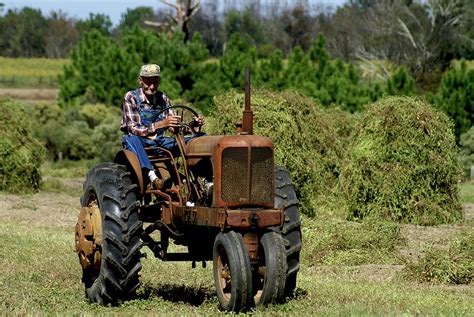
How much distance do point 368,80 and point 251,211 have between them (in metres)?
56.5

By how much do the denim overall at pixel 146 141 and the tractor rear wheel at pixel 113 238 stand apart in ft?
0.76

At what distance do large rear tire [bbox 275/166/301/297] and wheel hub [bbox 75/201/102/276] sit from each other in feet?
6.29

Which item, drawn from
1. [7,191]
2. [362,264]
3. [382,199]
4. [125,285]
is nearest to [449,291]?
[362,264]

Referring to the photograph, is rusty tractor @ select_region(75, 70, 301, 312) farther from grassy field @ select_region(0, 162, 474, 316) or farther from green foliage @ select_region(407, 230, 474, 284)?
green foliage @ select_region(407, 230, 474, 284)

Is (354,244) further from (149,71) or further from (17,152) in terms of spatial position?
(17,152)

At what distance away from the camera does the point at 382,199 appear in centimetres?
1956

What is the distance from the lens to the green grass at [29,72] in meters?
75.5

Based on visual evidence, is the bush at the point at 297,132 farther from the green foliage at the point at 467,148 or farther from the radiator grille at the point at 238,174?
the green foliage at the point at 467,148

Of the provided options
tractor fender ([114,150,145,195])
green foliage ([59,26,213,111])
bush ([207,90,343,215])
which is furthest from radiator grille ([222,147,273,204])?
green foliage ([59,26,213,111])

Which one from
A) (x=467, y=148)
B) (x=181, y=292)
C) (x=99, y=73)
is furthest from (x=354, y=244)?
(x=99, y=73)

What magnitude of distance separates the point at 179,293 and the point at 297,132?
8847 mm

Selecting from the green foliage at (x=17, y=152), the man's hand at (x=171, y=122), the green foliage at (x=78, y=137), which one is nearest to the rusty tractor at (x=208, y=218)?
the man's hand at (x=171, y=122)

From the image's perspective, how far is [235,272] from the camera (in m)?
8.99

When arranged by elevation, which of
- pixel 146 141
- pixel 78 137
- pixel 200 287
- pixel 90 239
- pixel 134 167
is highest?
pixel 146 141
